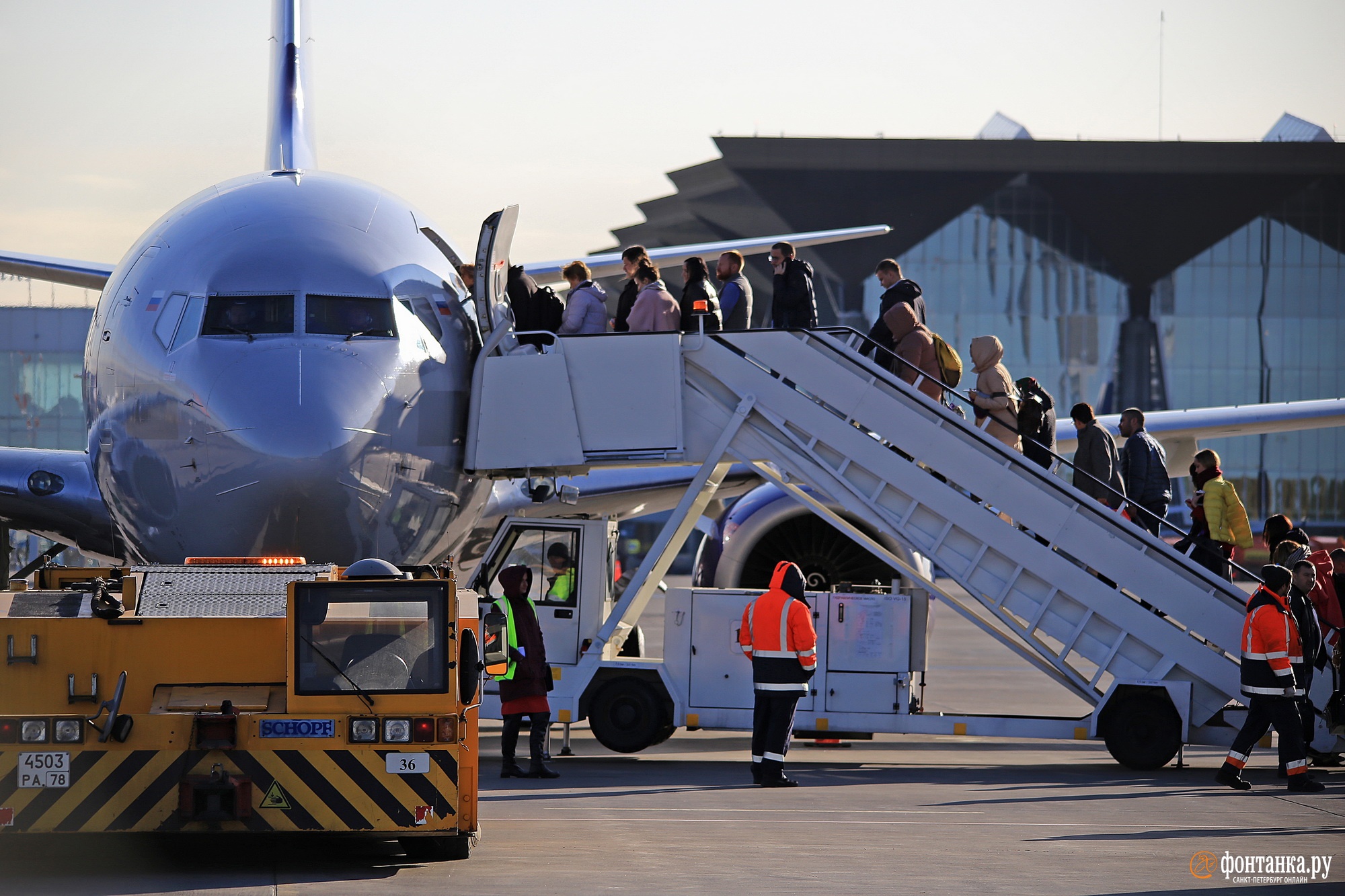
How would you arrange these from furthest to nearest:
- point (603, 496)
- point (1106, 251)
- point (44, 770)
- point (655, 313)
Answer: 1. point (1106, 251)
2. point (603, 496)
3. point (655, 313)
4. point (44, 770)

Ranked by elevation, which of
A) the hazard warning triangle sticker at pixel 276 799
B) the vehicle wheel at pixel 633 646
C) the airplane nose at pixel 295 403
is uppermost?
the airplane nose at pixel 295 403

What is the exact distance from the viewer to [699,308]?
12.4 metres

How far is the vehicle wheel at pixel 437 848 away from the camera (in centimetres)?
764

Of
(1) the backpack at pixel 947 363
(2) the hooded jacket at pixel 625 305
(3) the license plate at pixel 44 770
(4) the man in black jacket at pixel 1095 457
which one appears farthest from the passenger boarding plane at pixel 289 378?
(4) the man in black jacket at pixel 1095 457

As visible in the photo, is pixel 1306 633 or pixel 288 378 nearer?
pixel 288 378

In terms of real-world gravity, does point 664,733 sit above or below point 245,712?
below

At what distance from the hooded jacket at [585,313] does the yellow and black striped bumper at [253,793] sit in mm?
5790

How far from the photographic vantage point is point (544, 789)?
409 inches

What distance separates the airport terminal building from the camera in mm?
57094

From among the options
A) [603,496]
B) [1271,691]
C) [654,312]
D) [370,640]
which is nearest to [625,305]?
[654,312]

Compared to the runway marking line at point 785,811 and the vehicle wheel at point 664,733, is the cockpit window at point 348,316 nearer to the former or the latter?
the runway marking line at point 785,811

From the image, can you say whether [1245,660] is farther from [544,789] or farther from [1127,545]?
[544,789]

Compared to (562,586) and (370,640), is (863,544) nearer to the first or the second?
(562,586)

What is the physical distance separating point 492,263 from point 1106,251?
167ft
